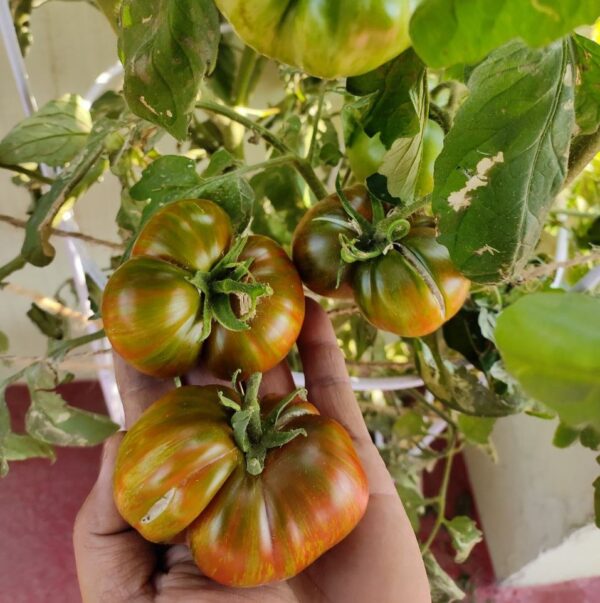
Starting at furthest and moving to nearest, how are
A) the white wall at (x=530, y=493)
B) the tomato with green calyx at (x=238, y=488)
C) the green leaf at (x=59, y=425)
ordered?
the white wall at (x=530, y=493), the green leaf at (x=59, y=425), the tomato with green calyx at (x=238, y=488)

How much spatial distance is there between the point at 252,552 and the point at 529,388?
0.93ft

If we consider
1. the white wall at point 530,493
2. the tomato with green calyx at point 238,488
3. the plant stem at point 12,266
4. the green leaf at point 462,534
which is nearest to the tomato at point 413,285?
the tomato with green calyx at point 238,488

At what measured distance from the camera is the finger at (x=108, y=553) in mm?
472

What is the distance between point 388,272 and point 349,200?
0.08 meters

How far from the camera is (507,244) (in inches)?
13.1

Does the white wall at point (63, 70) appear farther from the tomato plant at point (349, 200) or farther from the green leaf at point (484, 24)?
the green leaf at point (484, 24)

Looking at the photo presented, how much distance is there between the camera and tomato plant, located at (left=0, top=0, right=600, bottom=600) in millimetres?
253

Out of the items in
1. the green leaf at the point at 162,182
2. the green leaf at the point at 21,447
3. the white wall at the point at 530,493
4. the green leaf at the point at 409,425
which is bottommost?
the white wall at the point at 530,493

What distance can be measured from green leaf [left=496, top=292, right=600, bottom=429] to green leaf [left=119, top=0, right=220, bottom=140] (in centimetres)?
22

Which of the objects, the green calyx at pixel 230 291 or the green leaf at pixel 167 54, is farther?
the green calyx at pixel 230 291

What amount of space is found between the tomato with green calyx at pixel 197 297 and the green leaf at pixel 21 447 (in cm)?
29

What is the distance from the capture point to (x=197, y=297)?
46 cm

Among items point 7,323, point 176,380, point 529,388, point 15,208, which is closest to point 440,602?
point 176,380

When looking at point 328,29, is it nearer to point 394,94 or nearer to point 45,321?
point 394,94
